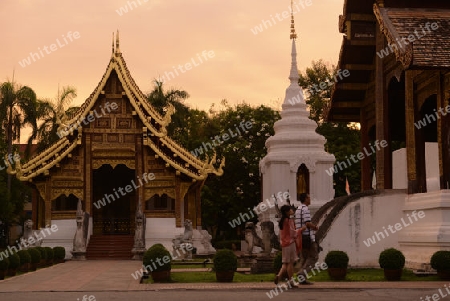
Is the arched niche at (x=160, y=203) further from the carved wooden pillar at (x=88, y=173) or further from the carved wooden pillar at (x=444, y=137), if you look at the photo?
the carved wooden pillar at (x=444, y=137)

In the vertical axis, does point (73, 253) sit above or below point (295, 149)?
below

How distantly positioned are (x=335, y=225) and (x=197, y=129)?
37892 mm

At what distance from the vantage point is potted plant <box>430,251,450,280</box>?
14.9m

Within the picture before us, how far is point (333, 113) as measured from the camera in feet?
82.9

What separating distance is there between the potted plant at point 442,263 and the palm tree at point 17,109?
34461mm

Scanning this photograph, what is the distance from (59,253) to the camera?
3017cm

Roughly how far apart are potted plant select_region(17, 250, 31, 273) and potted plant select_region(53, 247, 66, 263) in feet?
21.0

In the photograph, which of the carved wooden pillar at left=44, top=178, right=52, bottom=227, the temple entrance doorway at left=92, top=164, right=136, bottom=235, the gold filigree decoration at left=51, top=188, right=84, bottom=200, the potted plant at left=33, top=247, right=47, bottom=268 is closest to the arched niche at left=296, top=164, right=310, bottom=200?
the temple entrance doorway at left=92, top=164, right=136, bottom=235

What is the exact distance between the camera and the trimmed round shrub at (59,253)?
29516mm

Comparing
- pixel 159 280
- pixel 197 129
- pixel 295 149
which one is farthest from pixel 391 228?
pixel 197 129

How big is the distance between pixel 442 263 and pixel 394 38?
475 centimetres

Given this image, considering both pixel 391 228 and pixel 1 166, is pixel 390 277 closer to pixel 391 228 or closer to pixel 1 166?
pixel 391 228

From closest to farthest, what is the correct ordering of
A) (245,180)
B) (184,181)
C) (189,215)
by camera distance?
(184,181) → (189,215) → (245,180)

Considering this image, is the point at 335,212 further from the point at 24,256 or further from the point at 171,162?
the point at 171,162
